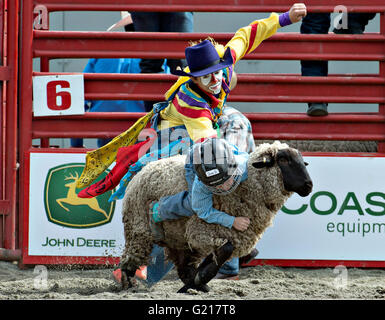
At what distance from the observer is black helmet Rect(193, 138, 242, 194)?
3691mm

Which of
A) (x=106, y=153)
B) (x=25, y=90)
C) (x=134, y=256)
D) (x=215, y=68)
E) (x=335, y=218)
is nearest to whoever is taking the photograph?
(x=134, y=256)

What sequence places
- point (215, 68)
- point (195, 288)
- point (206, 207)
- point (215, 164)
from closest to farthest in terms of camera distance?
point (215, 164) < point (206, 207) < point (195, 288) < point (215, 68)

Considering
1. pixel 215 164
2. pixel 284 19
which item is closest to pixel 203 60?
pixel 284 19

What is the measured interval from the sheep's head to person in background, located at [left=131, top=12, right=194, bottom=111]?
1915mm

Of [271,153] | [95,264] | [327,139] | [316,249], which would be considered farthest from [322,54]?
[95,264]

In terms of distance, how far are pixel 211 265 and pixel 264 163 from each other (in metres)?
0.60

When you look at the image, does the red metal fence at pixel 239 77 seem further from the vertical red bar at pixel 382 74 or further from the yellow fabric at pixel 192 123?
the yellow fabric at pixel 192 123

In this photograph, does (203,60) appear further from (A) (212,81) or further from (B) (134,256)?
(B) (134,256)

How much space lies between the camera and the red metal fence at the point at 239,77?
17.8 feet

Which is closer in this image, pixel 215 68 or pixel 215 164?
pixel 215 164

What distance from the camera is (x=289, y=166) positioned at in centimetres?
376

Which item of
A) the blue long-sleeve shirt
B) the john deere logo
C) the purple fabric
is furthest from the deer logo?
the purple fabric

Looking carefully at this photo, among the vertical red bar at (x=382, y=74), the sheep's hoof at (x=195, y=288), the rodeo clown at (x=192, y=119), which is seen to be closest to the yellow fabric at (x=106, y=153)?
the rodeo clown at (x=192, y=119)

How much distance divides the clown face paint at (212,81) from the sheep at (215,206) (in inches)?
18.2
